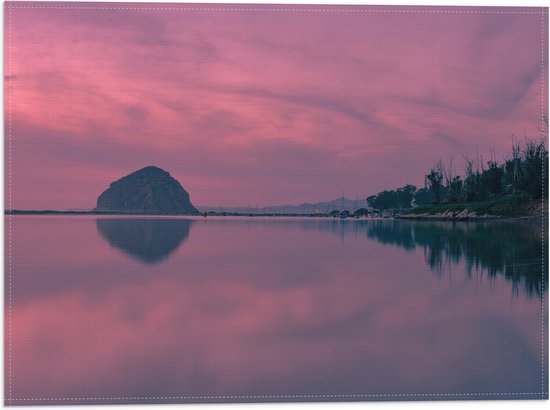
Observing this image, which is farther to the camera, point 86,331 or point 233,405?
point 86,331

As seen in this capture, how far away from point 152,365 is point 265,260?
6088 millimetres

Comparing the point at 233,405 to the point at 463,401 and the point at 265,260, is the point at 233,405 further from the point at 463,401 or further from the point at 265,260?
the point at 265,260

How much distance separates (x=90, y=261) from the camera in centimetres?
1005

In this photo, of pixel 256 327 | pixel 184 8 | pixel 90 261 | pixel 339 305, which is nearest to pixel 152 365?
pixel 256 327

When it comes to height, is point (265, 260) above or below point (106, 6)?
below

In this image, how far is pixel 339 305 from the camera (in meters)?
6.42

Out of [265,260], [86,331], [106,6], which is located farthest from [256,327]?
[265,260]

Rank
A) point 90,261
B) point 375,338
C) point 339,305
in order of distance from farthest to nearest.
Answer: point 90,261 < point 339,305 < point 375,338

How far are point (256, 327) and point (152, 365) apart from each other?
131cm

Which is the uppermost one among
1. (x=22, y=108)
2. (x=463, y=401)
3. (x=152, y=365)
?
(x=22, y=108)

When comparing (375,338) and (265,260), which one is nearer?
(375,338)

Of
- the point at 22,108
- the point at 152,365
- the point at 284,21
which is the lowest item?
the point at 152,365

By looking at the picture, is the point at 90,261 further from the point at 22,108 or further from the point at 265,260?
the point at 22,108

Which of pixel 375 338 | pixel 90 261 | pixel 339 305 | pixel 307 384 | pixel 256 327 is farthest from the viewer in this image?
pixel 90 261
